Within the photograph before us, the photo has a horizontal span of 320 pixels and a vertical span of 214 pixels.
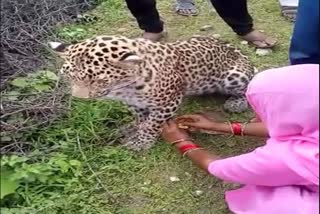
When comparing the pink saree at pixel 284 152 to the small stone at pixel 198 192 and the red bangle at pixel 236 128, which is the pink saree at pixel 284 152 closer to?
the small stone at pixel 198 192

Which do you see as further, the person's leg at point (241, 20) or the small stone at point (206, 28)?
the small stone at point (206, 28)

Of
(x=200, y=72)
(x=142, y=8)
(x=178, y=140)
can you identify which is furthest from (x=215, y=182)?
(x=142, y=8)

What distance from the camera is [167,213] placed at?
350 centimetres

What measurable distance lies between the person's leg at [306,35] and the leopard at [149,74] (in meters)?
0.55

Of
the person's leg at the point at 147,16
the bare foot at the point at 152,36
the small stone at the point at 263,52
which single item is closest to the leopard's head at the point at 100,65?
the person's leg at the point at 147,16

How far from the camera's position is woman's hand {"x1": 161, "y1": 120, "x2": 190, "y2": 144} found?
374cm

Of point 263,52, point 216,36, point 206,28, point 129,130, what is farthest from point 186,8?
point 129,130

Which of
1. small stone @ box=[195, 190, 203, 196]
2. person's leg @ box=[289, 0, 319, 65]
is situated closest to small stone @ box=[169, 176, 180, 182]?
small stone @ box=[195, 190, 203, 196]

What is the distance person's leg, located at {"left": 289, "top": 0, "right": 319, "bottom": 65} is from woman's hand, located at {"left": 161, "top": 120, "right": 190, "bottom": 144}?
2.40ft

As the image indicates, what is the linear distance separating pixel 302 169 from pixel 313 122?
0.23 m

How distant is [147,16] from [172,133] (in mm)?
1302

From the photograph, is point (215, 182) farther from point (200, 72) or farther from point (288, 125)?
point (288, 125)

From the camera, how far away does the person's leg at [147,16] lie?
4.64m

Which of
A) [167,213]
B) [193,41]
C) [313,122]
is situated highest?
[313,122]
